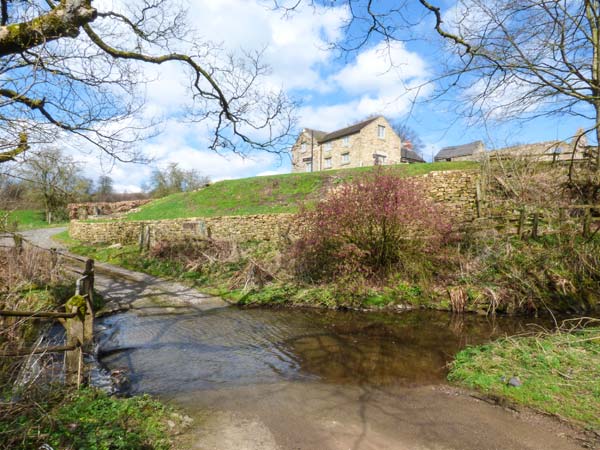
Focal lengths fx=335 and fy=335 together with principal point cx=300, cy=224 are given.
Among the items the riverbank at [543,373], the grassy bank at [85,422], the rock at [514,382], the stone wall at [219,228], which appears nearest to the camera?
the grassy bank at [85,422]

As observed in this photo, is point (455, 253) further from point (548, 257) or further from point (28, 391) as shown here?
point (28, 391)

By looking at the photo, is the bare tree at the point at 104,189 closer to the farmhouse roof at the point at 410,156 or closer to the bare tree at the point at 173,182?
the bare tree at the point at 173,182

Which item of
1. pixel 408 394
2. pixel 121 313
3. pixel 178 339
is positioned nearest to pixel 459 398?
pixel 408 394

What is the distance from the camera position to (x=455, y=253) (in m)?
11.3

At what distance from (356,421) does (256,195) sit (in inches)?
895

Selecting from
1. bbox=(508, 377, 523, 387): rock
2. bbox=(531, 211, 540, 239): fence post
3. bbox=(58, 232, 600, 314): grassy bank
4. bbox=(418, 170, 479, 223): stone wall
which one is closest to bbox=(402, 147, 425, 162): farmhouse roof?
bbox=(418, 170, 479, 223): stone wall

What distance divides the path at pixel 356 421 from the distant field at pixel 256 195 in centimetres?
1675

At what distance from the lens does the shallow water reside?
582 cm

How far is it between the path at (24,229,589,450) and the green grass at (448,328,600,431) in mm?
334

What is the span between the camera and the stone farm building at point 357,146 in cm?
4219

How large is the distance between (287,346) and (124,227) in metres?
18.4

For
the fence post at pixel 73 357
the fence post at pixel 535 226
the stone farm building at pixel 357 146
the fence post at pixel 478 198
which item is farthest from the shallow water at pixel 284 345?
the stone farm building at pixel 357 146

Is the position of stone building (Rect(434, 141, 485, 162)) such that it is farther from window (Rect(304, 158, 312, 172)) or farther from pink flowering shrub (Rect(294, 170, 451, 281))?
pink flowering shrub (Rect(294, 170, 451, 281))

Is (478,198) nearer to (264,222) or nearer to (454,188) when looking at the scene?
(454,188)
